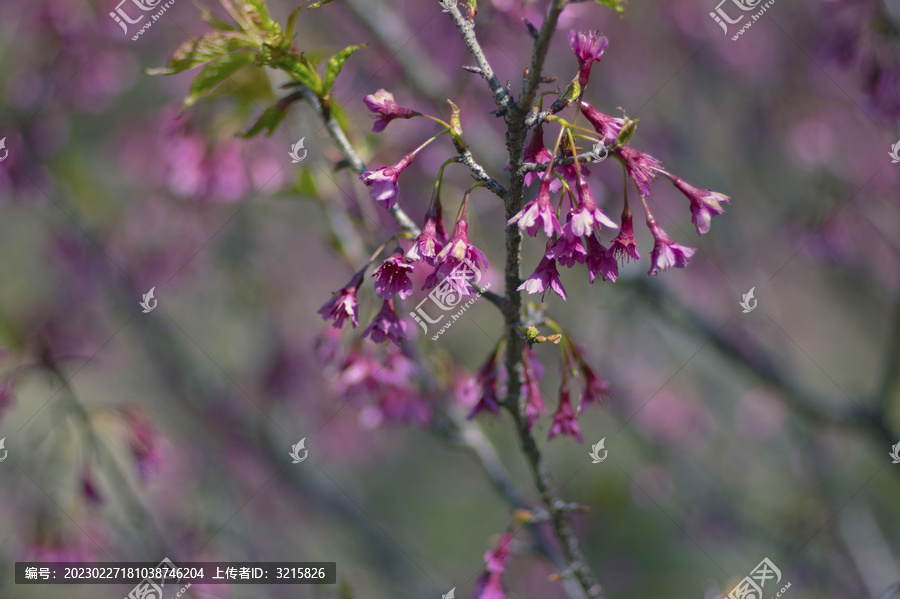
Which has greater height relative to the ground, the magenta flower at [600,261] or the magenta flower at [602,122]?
the magenta flower at [602,122]

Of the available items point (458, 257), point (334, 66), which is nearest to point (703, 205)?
point (458, 257)

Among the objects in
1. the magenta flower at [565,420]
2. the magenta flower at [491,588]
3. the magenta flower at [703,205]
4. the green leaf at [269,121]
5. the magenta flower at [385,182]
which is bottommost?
the magenta flower at [491,588]

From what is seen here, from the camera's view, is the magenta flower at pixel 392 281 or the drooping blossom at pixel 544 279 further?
the magenta flower at pixel 392 281

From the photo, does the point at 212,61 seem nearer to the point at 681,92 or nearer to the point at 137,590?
the point at 137,590

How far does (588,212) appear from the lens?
1.23 m

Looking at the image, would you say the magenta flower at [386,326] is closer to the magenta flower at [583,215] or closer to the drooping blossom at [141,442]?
the magenta flower at [583,215]

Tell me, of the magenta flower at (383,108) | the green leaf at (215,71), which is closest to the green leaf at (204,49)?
the green leaf at (215,71)

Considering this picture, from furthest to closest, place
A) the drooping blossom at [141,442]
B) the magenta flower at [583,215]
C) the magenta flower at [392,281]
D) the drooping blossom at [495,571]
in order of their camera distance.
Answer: the drooping blossom at [141,442] → the drooping blossom at [495,571] → the magenta flower at [392,281] → the magenta flower at [583,215]

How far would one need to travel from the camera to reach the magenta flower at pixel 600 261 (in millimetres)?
1313

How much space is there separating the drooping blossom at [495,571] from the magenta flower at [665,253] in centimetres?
100

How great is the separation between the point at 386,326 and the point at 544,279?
442 mm

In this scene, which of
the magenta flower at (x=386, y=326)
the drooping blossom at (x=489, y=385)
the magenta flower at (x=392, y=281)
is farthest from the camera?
the drooping blossom at (x=489, y=385)

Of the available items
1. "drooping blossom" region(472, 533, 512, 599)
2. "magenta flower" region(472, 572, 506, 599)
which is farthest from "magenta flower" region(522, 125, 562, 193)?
"magenta flower" region(472, 572, 506, 599)

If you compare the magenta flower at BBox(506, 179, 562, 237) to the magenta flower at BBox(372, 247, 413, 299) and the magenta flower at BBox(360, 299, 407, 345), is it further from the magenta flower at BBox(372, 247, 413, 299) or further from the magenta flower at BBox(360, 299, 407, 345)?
the magenta flower at BBox(360, 299, 407, 345)
